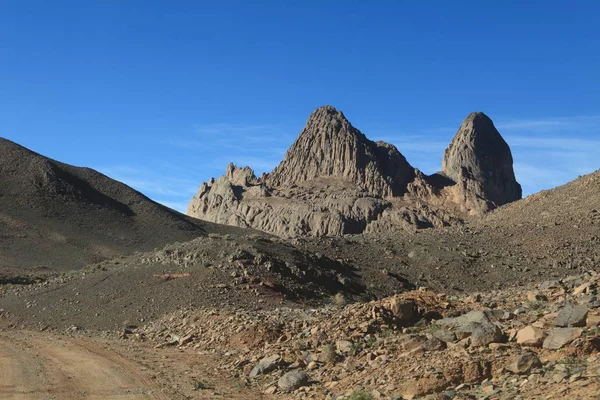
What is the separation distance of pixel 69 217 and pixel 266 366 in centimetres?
7561

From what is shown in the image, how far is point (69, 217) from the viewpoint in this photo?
8331 cm

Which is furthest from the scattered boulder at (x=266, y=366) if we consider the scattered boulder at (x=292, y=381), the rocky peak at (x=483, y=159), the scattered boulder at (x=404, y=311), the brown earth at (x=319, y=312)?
the rocky peak at (x=483, y=159)

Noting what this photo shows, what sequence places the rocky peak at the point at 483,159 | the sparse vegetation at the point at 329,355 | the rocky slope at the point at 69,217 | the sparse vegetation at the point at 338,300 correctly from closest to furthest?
the sparse vegetation at the point at 329,355
the sparse vegetation at the point at 338,300
the rocky slope at the point at 69,217
the rocky peak at the point at 483,159

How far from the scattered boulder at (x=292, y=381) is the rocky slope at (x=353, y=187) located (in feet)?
286

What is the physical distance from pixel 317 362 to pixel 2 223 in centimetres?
7192

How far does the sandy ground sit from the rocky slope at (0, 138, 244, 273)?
49725 mm

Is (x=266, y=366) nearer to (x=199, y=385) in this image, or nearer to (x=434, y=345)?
(x=199, y=385)

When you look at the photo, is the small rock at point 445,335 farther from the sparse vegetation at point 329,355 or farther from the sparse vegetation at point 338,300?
the sparse vegetation at point 338,300

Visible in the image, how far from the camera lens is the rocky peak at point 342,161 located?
12325 cm

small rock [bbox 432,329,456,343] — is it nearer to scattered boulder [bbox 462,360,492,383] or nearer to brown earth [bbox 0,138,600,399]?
brown earth [bbox 0,138,600,399]

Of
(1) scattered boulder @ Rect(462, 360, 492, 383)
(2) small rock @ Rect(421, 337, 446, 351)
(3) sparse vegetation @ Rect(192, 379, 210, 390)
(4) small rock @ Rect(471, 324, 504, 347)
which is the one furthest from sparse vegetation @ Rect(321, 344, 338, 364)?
(1) scattered boulder @ Rect(462, 360, 492, 383)

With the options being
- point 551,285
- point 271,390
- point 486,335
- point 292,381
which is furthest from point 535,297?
point 271,390

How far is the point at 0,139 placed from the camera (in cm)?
9962

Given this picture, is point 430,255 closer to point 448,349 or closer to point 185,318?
point 185,318
